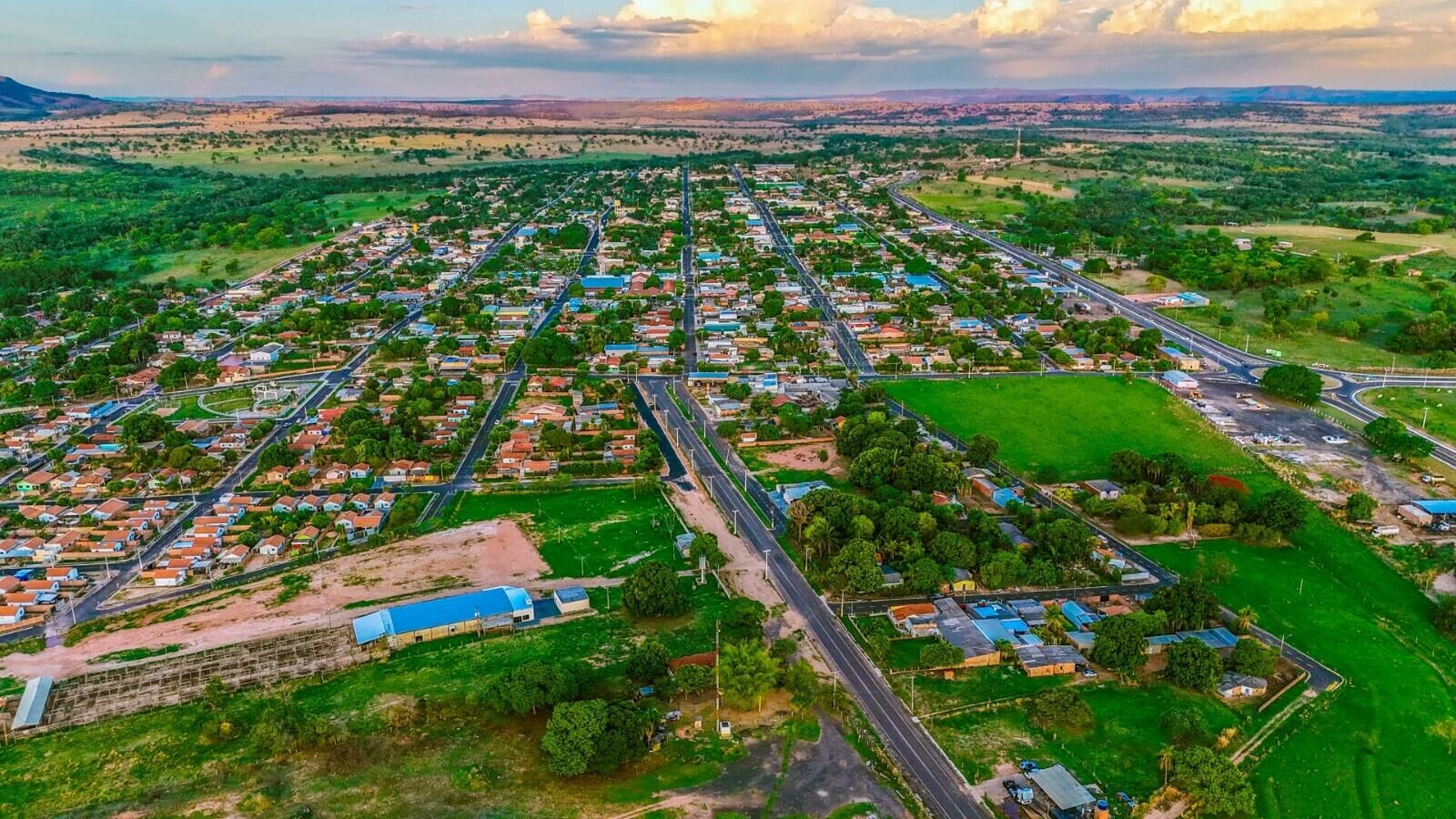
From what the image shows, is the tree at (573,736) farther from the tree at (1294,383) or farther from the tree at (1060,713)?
the tree at (1294,383)

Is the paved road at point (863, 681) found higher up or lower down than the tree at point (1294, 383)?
lower down

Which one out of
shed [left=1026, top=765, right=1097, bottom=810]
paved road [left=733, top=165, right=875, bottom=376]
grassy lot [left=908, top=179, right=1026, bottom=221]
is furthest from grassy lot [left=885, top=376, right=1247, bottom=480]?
grassy lot [left=908, top=179, right=1026, bottom=221]

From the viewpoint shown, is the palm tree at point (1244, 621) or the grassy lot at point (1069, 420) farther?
the grassy lot at point (1069, 420)

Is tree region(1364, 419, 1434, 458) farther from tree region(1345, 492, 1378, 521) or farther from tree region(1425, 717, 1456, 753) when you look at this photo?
tree region(1425, 717, 1456, 753)

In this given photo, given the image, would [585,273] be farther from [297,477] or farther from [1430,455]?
[1430,455]

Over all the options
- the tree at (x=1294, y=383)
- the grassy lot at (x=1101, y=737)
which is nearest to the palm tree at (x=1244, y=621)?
the grassy lot at (x=1101, y=737)

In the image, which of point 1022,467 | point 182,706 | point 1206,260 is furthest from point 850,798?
point 1206,260
